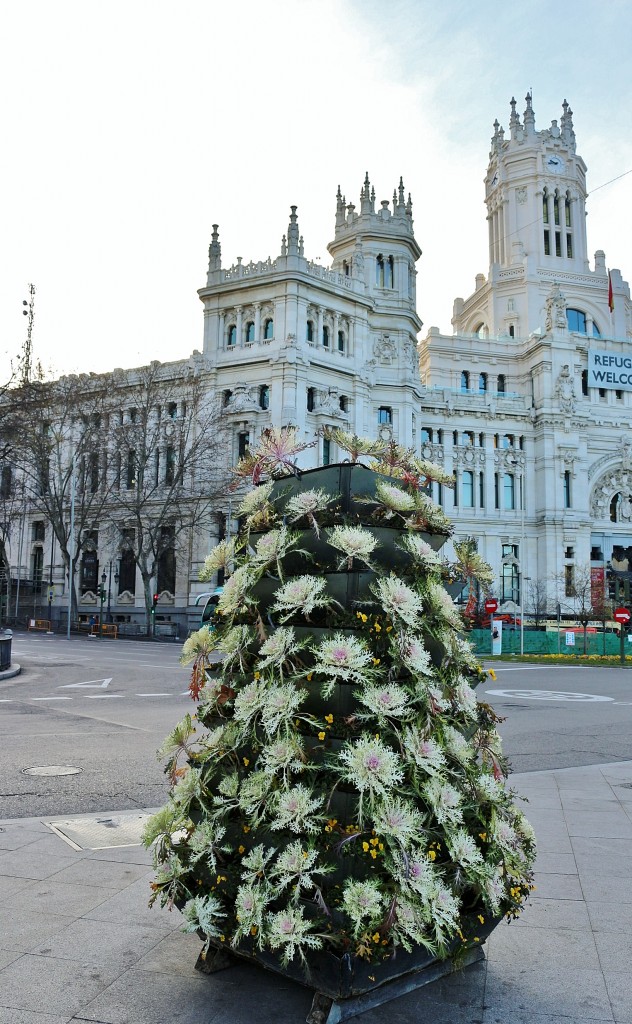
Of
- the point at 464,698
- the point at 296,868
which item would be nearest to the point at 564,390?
the point at 464,698

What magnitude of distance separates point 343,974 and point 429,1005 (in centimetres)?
60

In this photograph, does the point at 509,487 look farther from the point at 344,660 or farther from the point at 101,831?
the point at 344,660

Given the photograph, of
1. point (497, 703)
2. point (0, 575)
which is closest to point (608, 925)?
point (497, 703)

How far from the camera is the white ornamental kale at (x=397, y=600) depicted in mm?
3416

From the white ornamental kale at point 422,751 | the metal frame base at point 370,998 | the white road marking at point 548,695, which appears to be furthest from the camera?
the white road marking at point 548,695

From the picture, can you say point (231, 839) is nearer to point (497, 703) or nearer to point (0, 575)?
point (497, 703)

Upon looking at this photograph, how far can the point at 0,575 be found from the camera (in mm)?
51000

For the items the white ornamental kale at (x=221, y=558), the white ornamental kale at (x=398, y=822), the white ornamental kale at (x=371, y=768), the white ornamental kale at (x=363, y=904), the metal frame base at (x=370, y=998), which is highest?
the white ornamental kale at (x=221, y=558)

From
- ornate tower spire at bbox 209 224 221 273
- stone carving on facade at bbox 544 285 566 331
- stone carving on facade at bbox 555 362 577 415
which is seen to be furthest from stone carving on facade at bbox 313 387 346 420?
stone carving on facade at bbox 544 285 566 331

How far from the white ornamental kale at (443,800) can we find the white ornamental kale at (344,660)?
54cm

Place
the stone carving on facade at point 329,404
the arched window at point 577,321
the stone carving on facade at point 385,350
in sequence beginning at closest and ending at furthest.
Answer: the stone carving on facade at point 329,404
the stone carving on facade at point 385,350
the arched window at point 577,321

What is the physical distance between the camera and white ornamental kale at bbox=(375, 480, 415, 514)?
361 centimetres

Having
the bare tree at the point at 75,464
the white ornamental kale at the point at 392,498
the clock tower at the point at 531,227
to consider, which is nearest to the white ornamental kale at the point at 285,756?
the white ornamental kale at the point at 392,498

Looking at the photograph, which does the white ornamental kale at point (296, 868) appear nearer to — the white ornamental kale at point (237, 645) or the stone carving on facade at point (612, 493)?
the white ornamental kale at point (237, 645)
